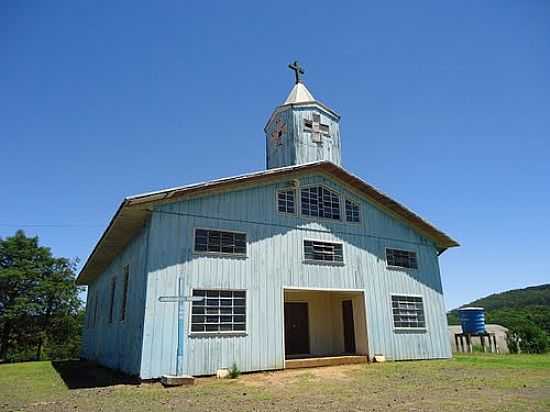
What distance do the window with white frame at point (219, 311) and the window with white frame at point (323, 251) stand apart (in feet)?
9.94

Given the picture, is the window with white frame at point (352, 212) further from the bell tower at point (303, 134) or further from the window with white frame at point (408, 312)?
the window with white frame at point (408, 312)

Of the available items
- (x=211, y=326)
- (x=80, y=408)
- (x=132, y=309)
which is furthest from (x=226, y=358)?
(x=80, y=408)

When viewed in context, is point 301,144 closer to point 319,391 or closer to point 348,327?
point 348,327

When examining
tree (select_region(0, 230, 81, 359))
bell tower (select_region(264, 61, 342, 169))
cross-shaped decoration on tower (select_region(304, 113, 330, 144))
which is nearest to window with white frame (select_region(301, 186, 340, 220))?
bell tower (select_region(264, 61, 342, 169))

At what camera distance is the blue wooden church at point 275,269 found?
11.8 m

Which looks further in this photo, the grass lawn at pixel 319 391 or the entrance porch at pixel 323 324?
the entrance porch at pixel 323 324

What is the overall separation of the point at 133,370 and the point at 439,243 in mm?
13620

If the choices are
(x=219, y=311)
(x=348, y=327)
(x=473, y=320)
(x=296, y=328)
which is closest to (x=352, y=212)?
(x=348, y=327)

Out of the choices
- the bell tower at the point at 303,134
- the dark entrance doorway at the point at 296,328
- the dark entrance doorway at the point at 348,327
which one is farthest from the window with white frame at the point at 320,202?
the dark entrance doorway at the point at 296,328

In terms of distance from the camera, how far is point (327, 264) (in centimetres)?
1484

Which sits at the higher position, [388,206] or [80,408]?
[388,206]

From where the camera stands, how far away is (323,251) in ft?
49.1

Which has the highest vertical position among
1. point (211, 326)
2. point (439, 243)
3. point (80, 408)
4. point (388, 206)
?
point (388, 206)

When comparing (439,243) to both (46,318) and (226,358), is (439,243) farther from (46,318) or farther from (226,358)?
(46,318)
